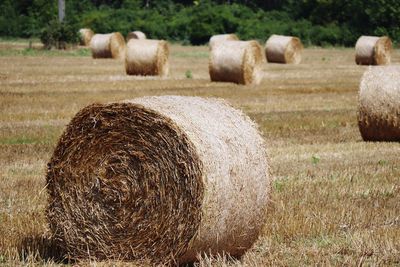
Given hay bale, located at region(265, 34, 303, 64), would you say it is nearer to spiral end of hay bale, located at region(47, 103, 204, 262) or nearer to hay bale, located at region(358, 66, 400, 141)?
hay bale, located at region(358, 66, 400, 141)

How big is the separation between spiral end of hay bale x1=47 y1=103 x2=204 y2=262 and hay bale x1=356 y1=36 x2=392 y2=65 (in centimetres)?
2519

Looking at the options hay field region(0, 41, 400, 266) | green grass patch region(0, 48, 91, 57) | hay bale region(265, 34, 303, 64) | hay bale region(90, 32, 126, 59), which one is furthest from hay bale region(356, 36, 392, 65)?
green grass patch region(0, 48, 91, 57)

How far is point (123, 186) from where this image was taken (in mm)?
6562

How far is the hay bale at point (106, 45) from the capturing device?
109 feet

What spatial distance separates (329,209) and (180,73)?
1726cm

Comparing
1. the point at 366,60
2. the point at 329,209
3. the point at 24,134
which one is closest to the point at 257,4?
the point at 366,60

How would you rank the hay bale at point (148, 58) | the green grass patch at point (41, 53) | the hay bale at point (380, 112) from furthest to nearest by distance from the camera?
the green grass patch at point (41, 53) < the hay bale at point (148, 58) < the hay bale at point (380, 112)

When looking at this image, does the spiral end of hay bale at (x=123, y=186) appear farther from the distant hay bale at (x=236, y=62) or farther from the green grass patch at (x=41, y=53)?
the green grass patch at (x=41, y=53)

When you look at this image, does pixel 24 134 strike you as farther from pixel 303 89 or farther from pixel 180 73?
pixel 180 73

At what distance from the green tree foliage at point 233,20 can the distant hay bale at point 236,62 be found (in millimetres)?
26167

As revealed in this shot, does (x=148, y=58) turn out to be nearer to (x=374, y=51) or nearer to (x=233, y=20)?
(x=374, y=51)

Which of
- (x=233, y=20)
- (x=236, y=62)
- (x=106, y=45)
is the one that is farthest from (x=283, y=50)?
(x=233, y=20)

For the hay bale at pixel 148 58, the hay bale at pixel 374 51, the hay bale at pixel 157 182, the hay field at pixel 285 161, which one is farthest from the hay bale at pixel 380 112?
the hay bale at pixel 374 51

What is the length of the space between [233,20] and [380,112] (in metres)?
38.2
